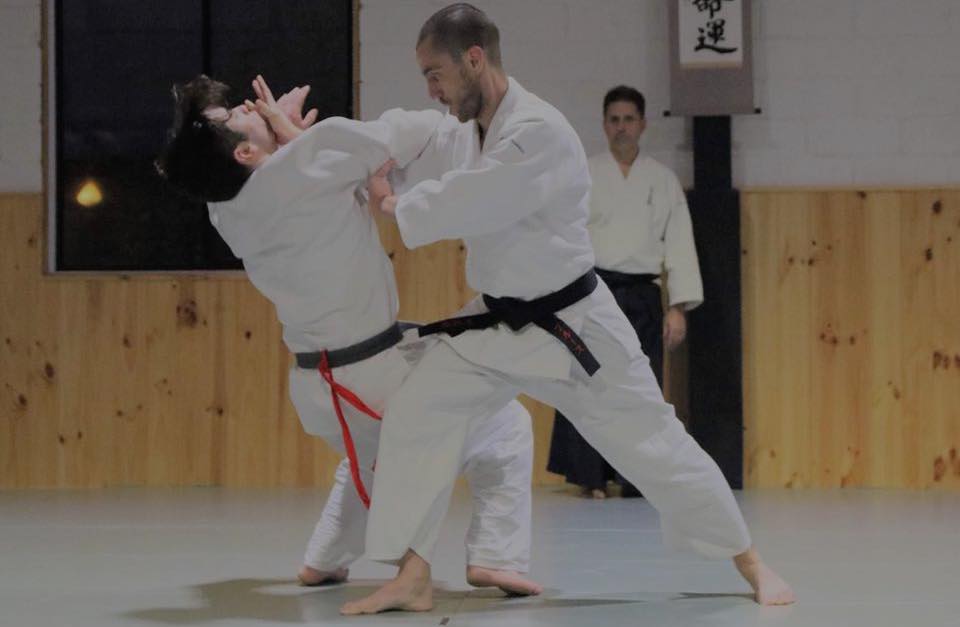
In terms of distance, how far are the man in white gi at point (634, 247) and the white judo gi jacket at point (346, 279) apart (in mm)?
2166

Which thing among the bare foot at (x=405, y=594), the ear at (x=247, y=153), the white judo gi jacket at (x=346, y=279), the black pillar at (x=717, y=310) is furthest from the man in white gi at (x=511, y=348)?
the black pillar at (x=717, y=310)

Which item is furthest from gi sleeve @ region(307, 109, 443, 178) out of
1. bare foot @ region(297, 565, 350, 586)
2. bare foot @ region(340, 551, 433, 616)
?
bare foot @ region(297, 565, 350, 586)

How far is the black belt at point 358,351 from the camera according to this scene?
318 centimetres

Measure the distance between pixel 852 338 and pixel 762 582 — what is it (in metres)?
2.72

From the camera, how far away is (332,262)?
10.3 ft

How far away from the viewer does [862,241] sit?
5648mm

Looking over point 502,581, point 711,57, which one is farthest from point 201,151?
point 711,57

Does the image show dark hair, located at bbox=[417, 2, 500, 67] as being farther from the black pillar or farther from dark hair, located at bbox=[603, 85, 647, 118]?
the black pillar

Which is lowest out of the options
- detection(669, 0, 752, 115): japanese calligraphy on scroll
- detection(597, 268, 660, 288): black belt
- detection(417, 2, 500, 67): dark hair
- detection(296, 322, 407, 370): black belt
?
detection(296, 322, 407, 370): black belt

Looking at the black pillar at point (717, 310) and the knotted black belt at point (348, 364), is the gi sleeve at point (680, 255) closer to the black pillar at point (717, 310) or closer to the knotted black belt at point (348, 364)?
the black pillar at point (717, 310)

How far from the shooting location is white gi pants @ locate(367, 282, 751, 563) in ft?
9.84

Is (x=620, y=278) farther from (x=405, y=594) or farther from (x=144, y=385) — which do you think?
(x=405, y=594)

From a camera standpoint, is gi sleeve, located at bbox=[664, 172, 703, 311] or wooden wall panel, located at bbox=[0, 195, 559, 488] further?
wooden wall panel, located at bbox=[0, 195, 559, 488]

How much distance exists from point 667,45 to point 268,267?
2969 mm
